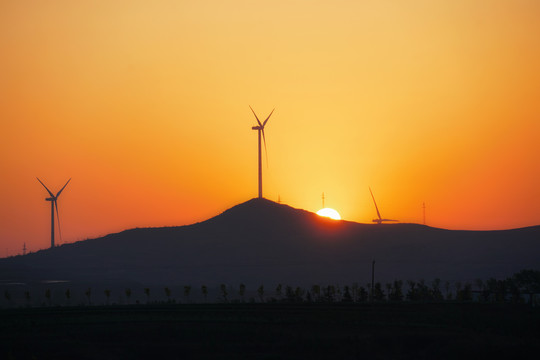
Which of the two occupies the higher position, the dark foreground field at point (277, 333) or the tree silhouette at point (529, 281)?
the tree silhouette at point (529, 281)

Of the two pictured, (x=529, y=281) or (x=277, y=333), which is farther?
(x=529, y=281)

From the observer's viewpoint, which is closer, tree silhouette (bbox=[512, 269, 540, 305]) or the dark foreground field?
the dark foreground field

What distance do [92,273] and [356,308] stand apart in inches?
4921

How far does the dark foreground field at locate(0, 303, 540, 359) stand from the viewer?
48.5 metres

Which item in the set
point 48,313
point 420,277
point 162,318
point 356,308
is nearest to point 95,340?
point 162,318

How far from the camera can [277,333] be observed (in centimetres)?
5503

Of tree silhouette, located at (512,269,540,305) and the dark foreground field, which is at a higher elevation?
tree silhouette, located at (512,269,540,305)

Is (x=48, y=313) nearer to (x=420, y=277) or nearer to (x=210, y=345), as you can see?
(x=210, y=345)

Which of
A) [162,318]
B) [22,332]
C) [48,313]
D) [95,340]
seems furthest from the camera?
[48,313]

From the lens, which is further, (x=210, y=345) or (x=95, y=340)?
(x=95, y=340)

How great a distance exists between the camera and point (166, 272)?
194 meters

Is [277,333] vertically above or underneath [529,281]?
underneath

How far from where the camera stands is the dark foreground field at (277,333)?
48531mm

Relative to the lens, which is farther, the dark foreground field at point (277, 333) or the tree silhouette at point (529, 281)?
the tree silhouette at point (529, 281)
